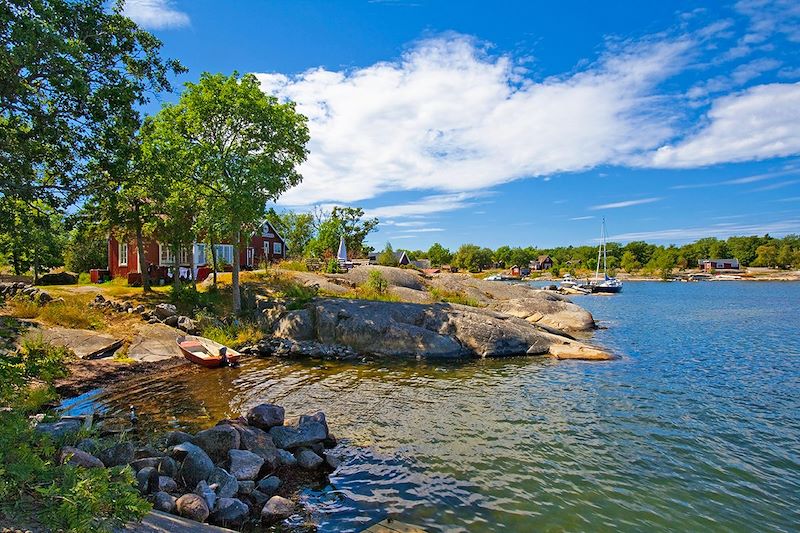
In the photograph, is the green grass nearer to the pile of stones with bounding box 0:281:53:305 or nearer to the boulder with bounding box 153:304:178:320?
the boulder with bounding box 153:304:178:320

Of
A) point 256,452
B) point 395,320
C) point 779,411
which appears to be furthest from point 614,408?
point 395,320

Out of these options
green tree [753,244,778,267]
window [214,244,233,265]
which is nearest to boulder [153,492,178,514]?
window [214,244,233,265]

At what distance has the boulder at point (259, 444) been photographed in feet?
31.2

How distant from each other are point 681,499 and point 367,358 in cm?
1496

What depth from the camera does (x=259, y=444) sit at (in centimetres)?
979

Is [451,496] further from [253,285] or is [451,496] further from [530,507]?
[253,285]

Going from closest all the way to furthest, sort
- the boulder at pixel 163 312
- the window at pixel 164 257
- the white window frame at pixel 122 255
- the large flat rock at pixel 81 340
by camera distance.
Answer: the large flat rock at pixel 81 340
the boulder at pixel 163 312
the window at pixel 164 257
the white window frame at pixel 122 255

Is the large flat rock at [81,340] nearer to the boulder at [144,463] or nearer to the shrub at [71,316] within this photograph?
the shrub at [71,316]

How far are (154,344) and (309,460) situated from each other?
13868mm

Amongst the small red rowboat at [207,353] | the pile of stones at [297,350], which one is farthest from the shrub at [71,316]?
the pile of stones at [297,350]

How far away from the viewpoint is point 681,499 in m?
8.62

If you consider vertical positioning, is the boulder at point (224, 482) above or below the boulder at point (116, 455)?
below

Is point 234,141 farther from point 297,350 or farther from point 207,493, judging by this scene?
point 207,493

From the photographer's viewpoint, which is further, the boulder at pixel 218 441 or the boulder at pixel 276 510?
the boulder at pixel 218 441
